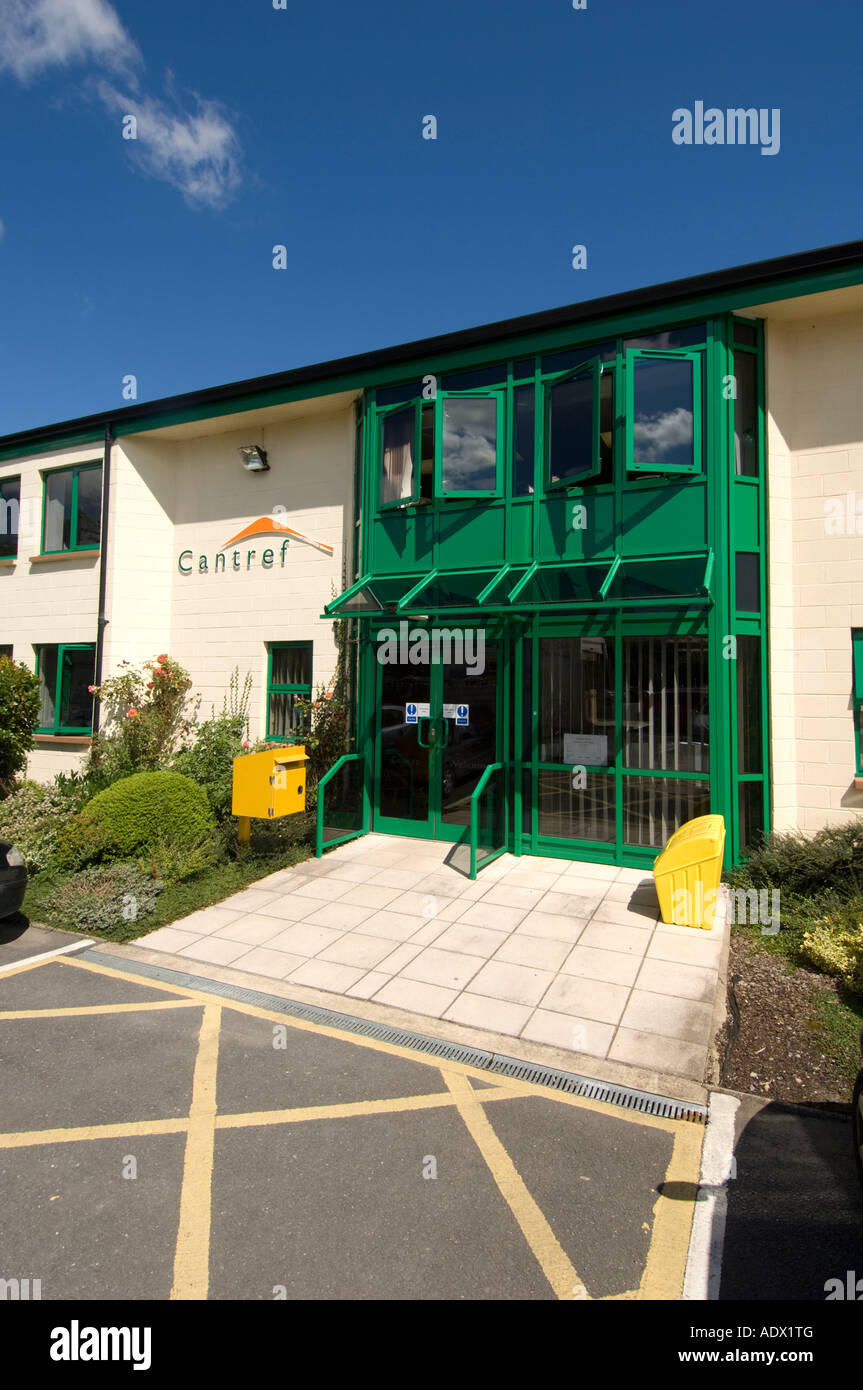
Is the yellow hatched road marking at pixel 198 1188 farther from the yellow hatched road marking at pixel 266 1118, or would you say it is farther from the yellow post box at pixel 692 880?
the yellow post box at pixel 692 880

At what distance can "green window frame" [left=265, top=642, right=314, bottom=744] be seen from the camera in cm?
1073

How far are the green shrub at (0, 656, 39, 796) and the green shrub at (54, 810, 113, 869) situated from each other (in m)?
4.44

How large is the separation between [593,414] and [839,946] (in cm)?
586

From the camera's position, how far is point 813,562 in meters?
7.87

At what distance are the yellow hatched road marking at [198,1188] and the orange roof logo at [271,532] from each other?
24.7ft

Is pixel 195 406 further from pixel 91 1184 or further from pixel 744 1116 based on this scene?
pixel 744 1116

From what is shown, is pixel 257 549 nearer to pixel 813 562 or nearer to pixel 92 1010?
pixel 92 1010

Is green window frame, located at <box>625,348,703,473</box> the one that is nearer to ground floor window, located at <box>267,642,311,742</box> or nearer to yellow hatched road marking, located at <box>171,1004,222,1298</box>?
ground floor window, located at <box>267,642,311,742</box>

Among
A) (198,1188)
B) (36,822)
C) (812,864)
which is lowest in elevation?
(198,1188)

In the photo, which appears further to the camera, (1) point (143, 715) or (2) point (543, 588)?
(1) point (143, 715)

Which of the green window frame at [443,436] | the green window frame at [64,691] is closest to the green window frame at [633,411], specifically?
the green window frame at [443,436]

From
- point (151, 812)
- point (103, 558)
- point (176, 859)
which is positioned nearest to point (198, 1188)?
point (176, 859)

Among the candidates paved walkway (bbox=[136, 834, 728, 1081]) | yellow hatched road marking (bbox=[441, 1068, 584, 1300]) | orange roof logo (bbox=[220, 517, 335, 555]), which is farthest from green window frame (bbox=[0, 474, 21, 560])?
yellow hatched road marking (bbox=[441, 1068, 584, 1300])

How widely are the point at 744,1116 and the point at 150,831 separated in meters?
6.48
